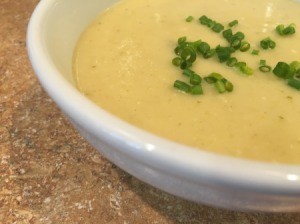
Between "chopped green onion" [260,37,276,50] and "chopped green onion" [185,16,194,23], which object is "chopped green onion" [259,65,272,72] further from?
"chopped green onion" [185,16,194,23]

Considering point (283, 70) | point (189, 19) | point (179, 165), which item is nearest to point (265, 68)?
point (283, 70)

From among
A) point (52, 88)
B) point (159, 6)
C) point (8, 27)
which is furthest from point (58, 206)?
point (8, 27)

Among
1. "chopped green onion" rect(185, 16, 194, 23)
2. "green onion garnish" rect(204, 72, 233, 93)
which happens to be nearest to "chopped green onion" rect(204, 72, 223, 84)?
"green onion garnish" rect(204, 72, 233, 93)

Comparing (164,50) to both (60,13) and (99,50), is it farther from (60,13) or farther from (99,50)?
(60,13)

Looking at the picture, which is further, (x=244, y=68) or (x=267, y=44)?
(x=267, y=44)

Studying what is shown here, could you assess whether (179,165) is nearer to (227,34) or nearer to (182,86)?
(182,86)
